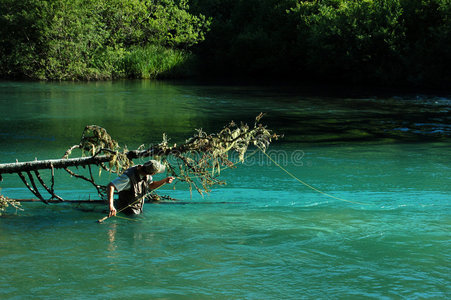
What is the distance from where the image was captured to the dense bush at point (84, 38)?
3922 centimetres

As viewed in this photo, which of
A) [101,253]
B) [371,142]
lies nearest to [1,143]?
[101,253]

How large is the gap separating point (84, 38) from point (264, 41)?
15452mm

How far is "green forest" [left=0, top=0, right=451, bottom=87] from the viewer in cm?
3759

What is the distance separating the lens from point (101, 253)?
8094 millimetres

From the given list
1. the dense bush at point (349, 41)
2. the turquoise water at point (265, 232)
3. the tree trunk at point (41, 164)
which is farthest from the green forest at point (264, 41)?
the tree trunk at point (41, 164)

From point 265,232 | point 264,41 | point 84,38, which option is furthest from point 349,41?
point 265,232

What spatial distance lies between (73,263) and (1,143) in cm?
995

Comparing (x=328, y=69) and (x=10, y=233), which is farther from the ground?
(x=328, y=69)

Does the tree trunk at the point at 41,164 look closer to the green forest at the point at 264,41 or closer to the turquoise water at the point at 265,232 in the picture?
the turquoise water at the point at 265,232

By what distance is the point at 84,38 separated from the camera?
40.7 m

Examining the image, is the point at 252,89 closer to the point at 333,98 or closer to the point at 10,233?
the point at 333,98

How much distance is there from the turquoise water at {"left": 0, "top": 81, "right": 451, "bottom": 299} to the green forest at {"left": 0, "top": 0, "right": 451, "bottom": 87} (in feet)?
68.5

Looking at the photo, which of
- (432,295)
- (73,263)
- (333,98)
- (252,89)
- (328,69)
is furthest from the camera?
(328,69)

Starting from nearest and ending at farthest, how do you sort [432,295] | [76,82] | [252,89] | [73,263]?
1. [432,295]
2. [73,263]
3. [252,89]
4. [76,82]
